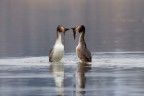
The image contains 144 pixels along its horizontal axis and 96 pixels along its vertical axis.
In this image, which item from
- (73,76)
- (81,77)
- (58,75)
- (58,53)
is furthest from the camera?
(58,53)

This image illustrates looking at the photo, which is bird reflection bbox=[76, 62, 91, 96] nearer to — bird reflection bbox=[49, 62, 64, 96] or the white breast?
bird reflection bbox=[49, 62, 64, 96]

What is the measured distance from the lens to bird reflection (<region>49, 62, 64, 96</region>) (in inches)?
700

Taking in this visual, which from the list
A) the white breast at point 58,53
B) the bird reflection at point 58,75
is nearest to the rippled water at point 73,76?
the bird reflection at point 58,75

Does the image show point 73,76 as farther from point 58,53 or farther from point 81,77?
point 58,53

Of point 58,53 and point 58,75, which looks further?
point 58,53

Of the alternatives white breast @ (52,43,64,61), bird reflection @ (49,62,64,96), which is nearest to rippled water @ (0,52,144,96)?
bird reflection @ (49,62,64,96)

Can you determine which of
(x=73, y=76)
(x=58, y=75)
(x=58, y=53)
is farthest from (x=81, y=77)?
(x=58, y=53)

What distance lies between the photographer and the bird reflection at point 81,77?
17.4m

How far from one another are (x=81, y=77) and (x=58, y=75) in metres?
0.74

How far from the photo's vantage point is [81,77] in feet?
66.2

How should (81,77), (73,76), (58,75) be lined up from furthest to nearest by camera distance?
(58,75)
(73,76)
(81,77)

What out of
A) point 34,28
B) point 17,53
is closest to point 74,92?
point 17,53

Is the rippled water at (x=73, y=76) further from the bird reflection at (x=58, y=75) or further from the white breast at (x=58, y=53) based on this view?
the white breast at (x=58, y=53)

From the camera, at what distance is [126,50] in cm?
2942
